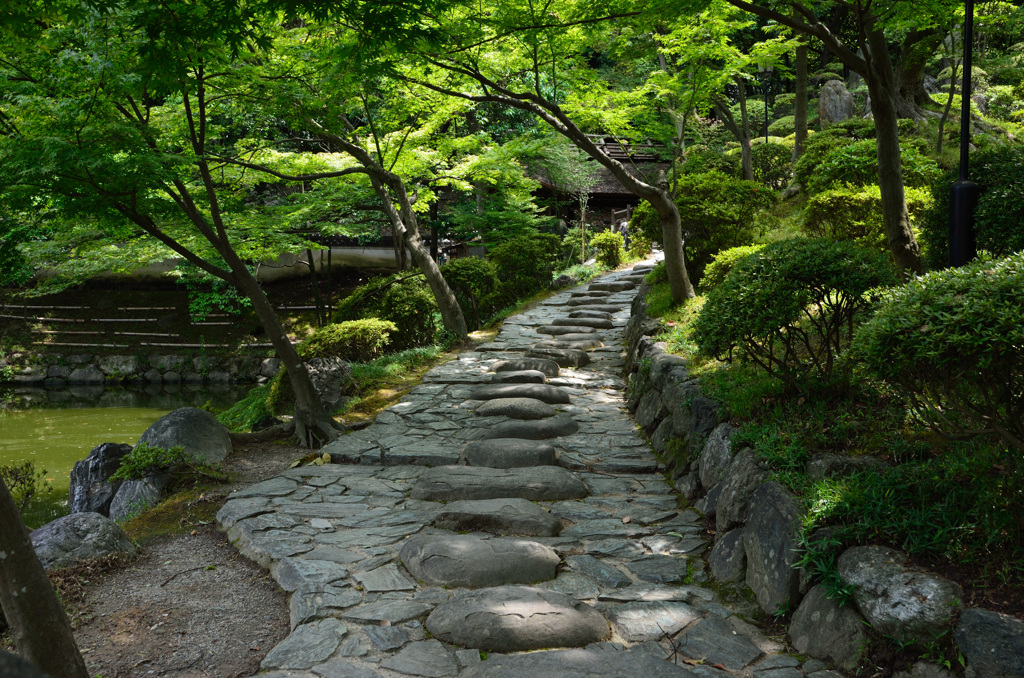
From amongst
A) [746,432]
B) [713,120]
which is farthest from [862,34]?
[713,120]

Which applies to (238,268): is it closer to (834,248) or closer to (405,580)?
(405,580)

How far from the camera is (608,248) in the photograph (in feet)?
64.3

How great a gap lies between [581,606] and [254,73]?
623cm

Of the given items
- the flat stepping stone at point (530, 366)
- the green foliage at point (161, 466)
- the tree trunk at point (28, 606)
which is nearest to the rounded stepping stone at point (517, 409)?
the flat stepping stone at point (530, 366)

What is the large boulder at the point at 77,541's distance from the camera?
451 cm

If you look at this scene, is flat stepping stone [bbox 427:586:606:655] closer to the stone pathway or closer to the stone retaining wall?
the stone pathway

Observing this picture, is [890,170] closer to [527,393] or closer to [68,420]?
[527,393]

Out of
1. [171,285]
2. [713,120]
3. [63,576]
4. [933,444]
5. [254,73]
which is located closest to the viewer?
[933,444]

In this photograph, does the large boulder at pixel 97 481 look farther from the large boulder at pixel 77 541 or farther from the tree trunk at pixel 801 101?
the tree trunk at pixel 801 101

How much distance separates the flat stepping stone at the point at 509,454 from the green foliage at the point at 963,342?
11.5 feet

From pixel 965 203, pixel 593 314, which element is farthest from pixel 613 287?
pixel 965 203

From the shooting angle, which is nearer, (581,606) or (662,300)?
(581,606)

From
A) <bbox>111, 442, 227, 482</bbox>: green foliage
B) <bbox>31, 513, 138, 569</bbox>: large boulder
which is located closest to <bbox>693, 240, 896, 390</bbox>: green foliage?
<bbox>31, 513, 138, 569</bbox>: large boulder

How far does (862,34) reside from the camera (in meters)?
6.47
